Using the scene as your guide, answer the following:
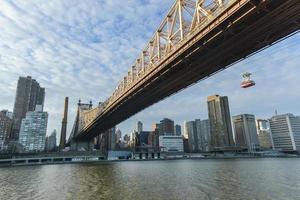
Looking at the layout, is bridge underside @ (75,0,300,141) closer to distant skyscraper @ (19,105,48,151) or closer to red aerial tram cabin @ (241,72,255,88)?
red aerial tram cabin @ (241,72,255,88)

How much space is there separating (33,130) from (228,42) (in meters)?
169

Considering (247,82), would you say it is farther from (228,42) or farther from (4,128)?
(4,128)

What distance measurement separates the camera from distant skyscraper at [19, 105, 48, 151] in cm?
16538

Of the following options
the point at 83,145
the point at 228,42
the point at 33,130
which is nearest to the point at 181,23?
the point at 228,42

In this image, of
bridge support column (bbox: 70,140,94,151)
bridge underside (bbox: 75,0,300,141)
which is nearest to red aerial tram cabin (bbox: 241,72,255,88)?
bridge underside (bbox: 75,0,300,141)

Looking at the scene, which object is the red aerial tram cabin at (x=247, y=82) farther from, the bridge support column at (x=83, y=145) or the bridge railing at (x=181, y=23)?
the bridge support column at (x=83, y=145)

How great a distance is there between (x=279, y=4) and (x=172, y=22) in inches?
573

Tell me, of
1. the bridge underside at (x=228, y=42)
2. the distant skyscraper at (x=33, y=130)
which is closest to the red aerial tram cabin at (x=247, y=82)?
the bridge underside at (x=228, y=42)

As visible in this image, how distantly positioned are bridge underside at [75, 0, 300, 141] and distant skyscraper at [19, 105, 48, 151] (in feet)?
483

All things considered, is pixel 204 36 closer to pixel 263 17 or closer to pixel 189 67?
pixel 263 17

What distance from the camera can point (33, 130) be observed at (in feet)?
549

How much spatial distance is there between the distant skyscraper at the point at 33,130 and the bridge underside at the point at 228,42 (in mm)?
147281

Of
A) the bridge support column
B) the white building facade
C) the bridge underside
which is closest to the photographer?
the bridge underside

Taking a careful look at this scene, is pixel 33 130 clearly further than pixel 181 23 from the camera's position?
Yes
